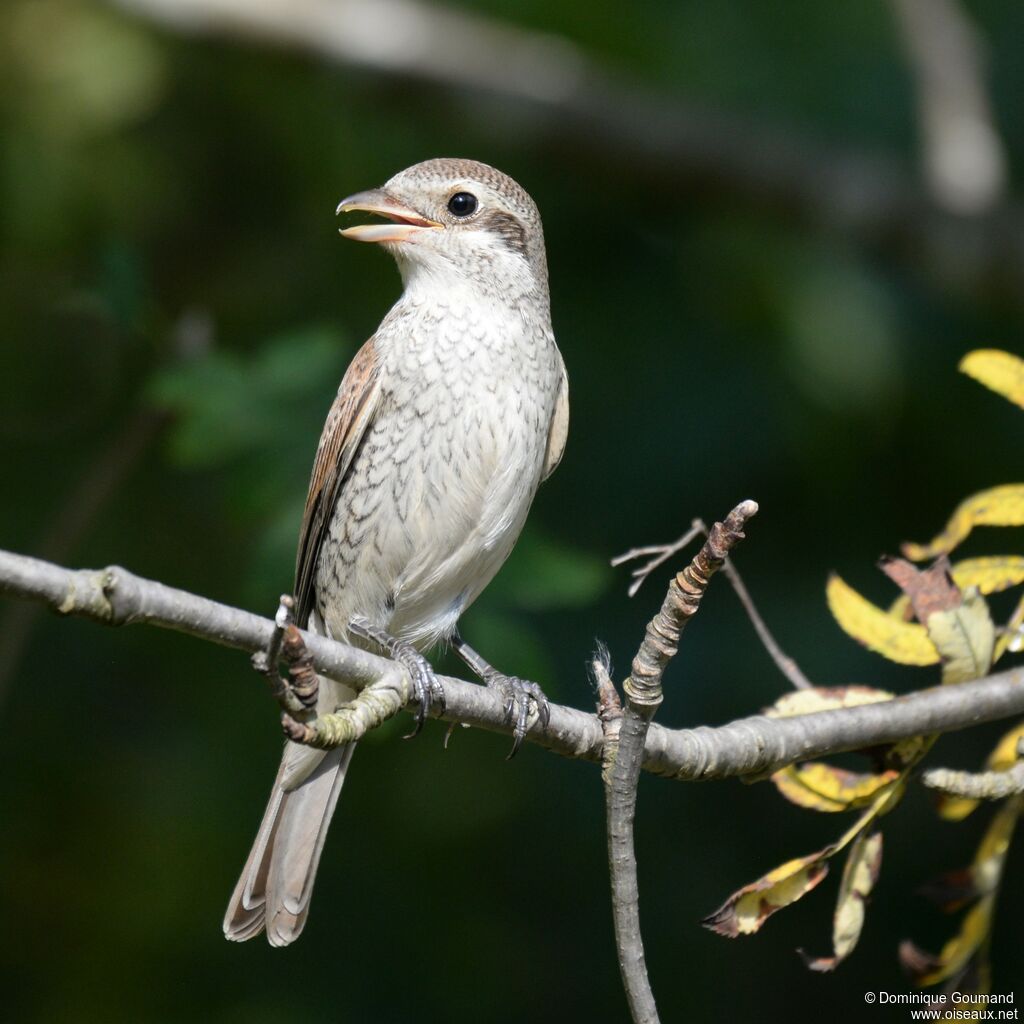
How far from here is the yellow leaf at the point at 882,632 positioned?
9.72ft

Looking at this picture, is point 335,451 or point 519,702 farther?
point 335,451

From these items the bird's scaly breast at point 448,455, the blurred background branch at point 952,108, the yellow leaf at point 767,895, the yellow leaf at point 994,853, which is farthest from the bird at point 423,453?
the blurred background branch at point 952,108

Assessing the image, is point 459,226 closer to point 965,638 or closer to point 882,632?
point 882,632

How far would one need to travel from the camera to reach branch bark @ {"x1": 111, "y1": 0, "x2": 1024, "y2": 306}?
6125 millimetres

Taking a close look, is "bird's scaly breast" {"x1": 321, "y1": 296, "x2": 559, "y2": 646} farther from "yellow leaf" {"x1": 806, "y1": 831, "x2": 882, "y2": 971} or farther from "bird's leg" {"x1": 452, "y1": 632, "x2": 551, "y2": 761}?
"yellow leaf" {"x1": 806, "y1": 831, "x2": 882, "y2": 971}

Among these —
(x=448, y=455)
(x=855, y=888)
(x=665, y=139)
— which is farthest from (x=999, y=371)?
(x=665, y=139)

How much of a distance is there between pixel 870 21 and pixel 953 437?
6.68 feet

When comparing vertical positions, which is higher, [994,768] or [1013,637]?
[1013,637]

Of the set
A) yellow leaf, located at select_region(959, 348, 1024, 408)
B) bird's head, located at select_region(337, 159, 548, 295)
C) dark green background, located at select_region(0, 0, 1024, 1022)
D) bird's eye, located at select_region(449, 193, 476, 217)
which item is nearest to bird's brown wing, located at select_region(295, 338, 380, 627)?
bird's head, located at select_region(337, 159, 548, 295)

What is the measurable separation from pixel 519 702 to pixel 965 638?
91cm

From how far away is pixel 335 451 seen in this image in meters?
3.90

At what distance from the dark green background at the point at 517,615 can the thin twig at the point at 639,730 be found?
2.58 m

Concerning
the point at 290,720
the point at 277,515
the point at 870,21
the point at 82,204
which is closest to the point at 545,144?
the point at 870,21

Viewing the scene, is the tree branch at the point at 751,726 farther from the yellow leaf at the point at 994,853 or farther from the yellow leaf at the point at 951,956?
the yellow leaf at the point at 951,956
